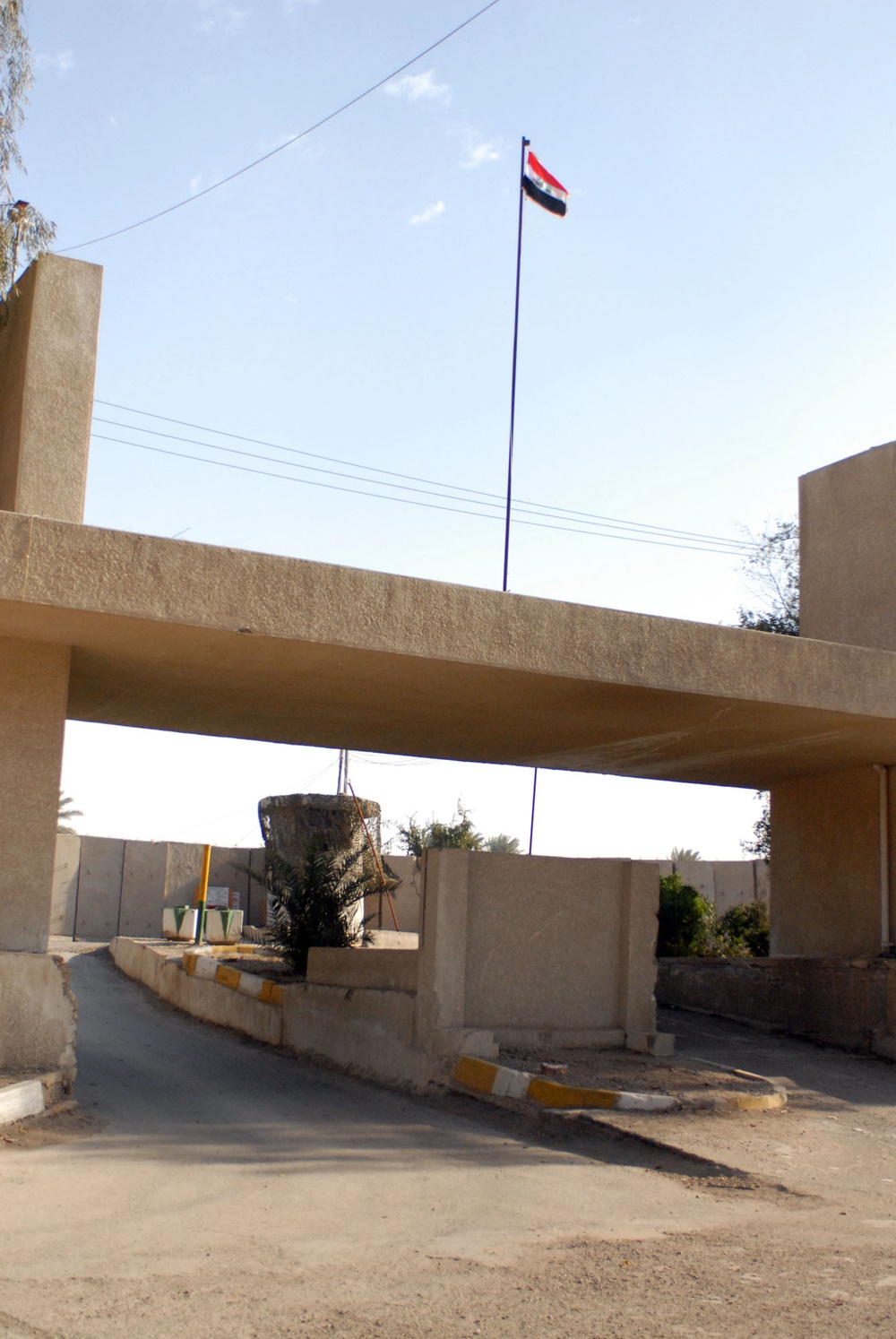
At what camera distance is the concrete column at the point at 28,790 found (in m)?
8.27

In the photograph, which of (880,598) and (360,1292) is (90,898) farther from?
(360,1292)

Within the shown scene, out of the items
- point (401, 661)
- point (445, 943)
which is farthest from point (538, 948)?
point (401, 661)

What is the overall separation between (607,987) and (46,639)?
17.9 ft

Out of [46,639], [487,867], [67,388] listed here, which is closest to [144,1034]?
[487,867]

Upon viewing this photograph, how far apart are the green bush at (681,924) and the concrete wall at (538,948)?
21.2 feet

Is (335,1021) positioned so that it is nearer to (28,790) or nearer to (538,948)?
(538,948)

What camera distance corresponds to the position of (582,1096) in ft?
26.7

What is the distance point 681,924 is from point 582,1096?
366 inches

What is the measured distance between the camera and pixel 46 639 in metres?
8.46

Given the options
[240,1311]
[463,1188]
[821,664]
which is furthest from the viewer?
[821,664]

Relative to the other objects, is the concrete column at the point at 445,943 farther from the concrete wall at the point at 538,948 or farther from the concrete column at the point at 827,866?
the concrete column at the point at 827,866

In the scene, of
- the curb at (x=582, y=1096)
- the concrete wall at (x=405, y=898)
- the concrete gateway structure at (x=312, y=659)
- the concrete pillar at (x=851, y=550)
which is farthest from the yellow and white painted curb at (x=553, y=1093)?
the concrete wall at (x=405, y=898)

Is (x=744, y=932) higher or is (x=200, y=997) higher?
(x=744, y=932)

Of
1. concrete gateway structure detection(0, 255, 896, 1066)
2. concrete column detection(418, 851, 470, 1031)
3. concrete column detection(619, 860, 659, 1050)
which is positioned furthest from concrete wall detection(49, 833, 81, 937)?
concrete column detection(619, 860, 659, 1050)
